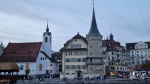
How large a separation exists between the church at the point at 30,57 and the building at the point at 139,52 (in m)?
58.6

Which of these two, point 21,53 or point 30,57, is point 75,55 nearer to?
point 30,57

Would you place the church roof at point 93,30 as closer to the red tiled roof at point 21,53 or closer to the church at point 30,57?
the church at point 30,57

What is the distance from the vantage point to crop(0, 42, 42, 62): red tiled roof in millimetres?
86250

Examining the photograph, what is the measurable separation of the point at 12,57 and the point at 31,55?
6.52 m

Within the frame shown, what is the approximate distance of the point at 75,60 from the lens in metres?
83.4

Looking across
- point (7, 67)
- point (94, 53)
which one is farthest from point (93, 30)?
point (7, 67)

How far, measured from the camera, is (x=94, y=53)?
7975cm

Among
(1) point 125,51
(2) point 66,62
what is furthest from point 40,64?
(1) point 125,51

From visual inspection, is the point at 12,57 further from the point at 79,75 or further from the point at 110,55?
the point at 110,55

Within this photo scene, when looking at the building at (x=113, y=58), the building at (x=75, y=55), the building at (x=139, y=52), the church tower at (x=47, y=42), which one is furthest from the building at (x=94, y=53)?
the building at (x=139, y=52)

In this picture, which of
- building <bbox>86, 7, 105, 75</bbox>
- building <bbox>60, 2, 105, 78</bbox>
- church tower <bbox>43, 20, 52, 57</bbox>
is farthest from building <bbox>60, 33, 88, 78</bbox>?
church tower <bbox>43, 20, 52, 57</bbox>

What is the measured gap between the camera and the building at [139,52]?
135 m

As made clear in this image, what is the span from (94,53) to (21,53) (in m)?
25.4

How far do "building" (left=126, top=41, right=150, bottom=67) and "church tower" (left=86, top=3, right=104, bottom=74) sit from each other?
6186 cm
